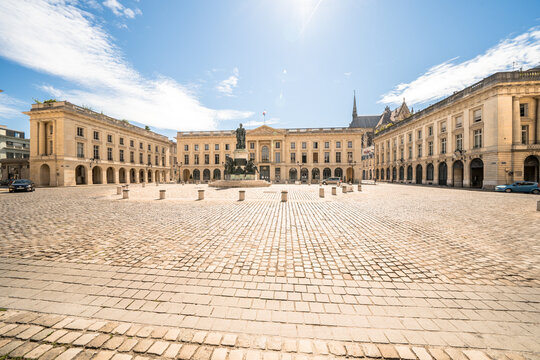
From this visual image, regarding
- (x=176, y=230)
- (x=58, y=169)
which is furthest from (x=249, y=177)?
(x=58, y=169)

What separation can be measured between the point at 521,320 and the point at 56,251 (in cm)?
832

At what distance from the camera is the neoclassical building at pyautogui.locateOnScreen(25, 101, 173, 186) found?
A: 3000cm

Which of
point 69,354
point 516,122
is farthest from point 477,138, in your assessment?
point 69,354

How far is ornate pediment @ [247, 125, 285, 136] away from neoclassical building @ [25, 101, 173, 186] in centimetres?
2436

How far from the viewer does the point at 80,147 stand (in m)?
32.6

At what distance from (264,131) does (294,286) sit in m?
48.3

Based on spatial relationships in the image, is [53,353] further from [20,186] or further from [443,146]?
[443,146]

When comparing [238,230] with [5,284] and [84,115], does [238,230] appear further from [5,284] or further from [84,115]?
[84,115]

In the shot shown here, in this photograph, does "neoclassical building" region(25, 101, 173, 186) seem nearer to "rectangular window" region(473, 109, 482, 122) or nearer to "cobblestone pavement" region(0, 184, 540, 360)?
"cobblestone pavement" region(0, 184, 540, 360)

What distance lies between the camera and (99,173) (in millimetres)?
36656

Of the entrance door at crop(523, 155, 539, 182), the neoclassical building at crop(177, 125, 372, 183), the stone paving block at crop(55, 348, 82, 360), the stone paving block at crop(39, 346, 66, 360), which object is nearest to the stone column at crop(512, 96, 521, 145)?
the entrance door at crop(523, 155, 539, 182)

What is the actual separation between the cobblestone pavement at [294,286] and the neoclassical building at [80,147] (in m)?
33.3

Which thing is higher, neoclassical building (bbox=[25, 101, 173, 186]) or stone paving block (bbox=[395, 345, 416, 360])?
neoclassical building (bbox=[25, 101, 173, 186])

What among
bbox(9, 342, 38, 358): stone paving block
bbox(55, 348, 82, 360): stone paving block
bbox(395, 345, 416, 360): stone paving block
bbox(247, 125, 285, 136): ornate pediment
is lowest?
bbox(395, 345, 416, 360): stone paving block
